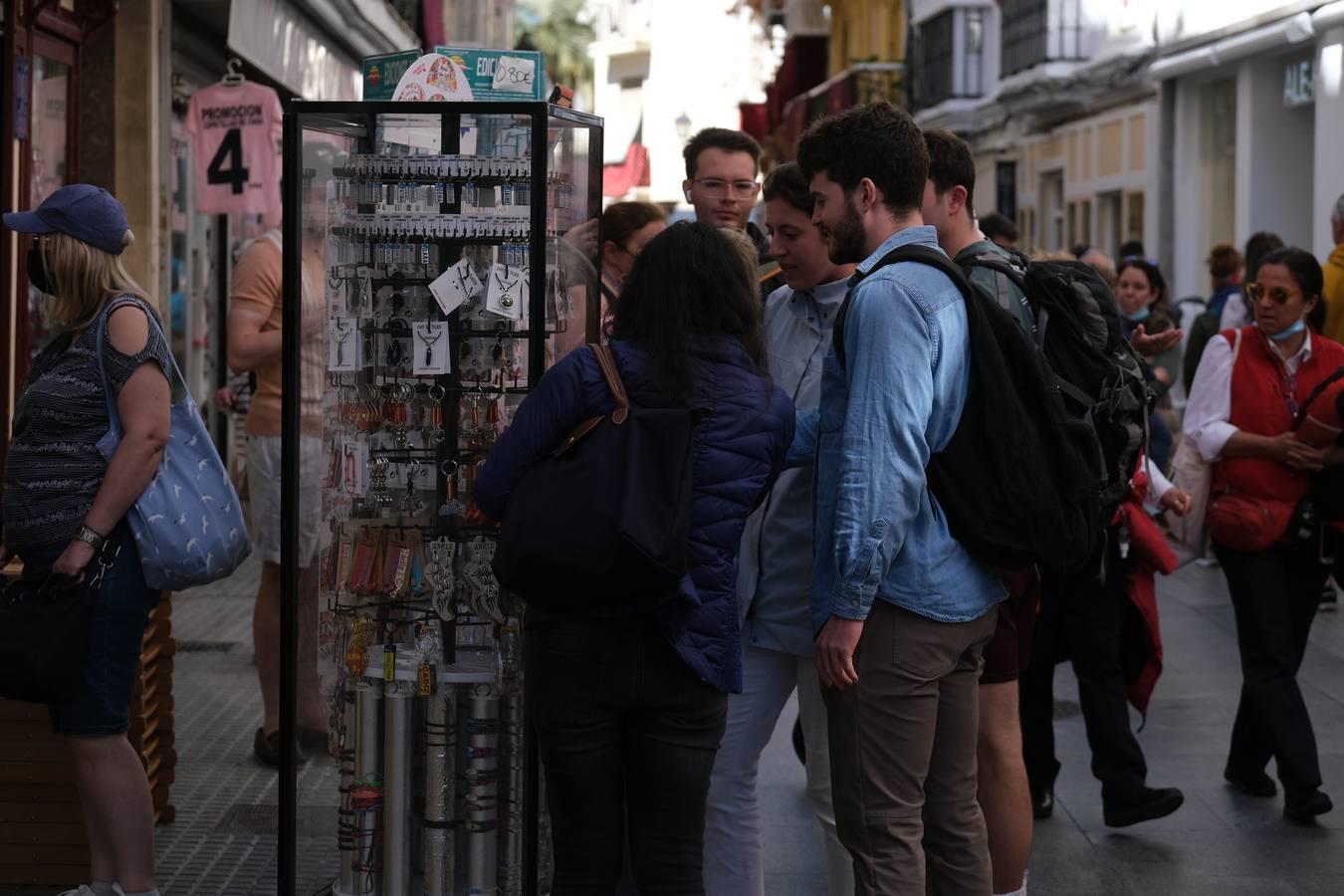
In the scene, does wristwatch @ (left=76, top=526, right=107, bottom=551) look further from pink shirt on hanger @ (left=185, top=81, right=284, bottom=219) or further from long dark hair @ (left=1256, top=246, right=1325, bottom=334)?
pink shirt on hanger @ (left=185, top=81, right=284, bottom=219)

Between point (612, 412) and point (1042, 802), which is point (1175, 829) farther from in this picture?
point (612, 412)

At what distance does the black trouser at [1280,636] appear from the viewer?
6336 mm

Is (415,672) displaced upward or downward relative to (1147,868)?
upward

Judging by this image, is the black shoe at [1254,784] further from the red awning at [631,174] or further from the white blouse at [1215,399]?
the red awning at [631,174]

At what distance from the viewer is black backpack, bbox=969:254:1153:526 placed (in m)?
4.93

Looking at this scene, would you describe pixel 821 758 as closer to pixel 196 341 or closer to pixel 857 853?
pixel 857 853

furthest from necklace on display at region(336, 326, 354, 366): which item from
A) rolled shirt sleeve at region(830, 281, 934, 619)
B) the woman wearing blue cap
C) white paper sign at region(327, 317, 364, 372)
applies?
rolled shirt sleeve at region(830, 281, 934, 619)

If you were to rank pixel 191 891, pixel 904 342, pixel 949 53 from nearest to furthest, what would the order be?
pixel 904 342
pixel 191 891
pixel 949 53

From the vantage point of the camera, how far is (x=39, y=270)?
4.91 m

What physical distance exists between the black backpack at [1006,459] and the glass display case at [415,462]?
3.38ft

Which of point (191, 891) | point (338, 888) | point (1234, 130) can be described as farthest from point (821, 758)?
point (1234, 130)

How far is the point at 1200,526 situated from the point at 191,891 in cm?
357

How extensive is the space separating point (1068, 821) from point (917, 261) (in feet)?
9.87

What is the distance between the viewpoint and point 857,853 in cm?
411
